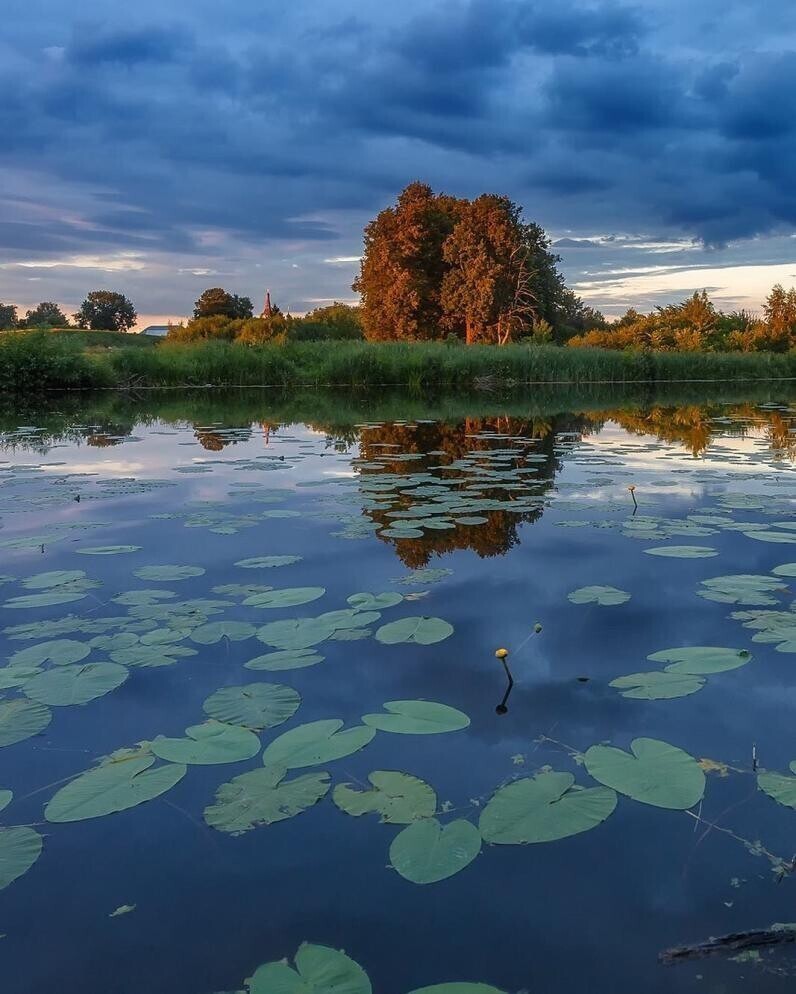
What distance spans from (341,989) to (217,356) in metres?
20.9

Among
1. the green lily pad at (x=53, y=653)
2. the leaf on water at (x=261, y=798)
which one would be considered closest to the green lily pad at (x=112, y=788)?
the leaf on water at (x=261, y=798)

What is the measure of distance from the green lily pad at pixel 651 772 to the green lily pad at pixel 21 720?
1426 millimetres

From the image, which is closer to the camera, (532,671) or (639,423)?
(532,671)

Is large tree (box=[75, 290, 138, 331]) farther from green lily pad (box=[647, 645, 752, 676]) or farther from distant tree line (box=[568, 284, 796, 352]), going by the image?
green lily pad (box=[647, 645, 752, 676])

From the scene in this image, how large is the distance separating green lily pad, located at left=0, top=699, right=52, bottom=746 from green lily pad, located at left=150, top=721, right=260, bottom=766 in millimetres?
350

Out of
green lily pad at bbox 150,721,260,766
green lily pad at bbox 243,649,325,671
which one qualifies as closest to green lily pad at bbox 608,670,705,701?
green lily pad at bbox 243,649,325,671

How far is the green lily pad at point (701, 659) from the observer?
7.14 feet

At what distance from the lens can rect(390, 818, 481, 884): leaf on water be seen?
4.33 ft

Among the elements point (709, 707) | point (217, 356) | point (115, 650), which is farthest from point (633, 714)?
point (217, 356)

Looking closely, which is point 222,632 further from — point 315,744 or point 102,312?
point 102,312

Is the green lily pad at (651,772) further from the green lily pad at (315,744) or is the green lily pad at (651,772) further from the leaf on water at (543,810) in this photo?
the green lily pad at (315,744)

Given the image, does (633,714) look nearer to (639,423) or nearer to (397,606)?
(397,606)

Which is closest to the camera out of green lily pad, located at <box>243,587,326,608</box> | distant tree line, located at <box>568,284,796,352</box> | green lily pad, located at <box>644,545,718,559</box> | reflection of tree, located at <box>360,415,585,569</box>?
green lily pad, located at <box>243,587,326,608</box>

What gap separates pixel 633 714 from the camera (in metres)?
1.96
